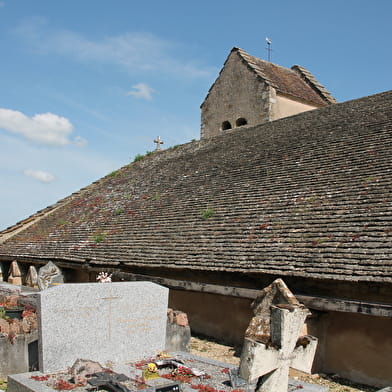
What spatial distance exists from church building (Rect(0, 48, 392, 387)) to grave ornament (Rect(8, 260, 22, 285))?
31 cm

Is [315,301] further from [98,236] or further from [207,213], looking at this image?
[98,236]

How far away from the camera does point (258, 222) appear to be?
35.7 ft

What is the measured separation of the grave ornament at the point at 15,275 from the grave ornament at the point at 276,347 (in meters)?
14.1

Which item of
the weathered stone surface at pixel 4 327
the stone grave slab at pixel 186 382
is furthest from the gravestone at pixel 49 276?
the stone grave slab at pixel 186 382

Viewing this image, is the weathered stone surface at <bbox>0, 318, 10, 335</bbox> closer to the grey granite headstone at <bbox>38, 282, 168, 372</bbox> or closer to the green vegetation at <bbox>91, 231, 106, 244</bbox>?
the grey granite headstone at <bbox>38, 282, 168, 372</bbox>

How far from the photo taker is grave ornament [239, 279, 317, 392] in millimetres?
4191

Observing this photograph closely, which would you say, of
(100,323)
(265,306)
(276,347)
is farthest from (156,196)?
(276,347)

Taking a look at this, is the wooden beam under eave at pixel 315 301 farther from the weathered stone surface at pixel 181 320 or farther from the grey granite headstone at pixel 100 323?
the grey granite headstone at pixel 100 323

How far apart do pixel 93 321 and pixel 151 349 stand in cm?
120

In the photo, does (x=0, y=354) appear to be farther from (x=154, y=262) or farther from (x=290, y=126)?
(x=290, y=126)

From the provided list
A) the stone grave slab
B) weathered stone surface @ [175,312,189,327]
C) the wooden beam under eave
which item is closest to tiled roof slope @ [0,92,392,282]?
the wooden beam under eave

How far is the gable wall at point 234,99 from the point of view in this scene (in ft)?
63.7

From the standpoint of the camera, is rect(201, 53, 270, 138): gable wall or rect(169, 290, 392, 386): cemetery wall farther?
rect(201, 53, 270, 138): gable wall

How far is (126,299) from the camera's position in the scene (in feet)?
26.1
